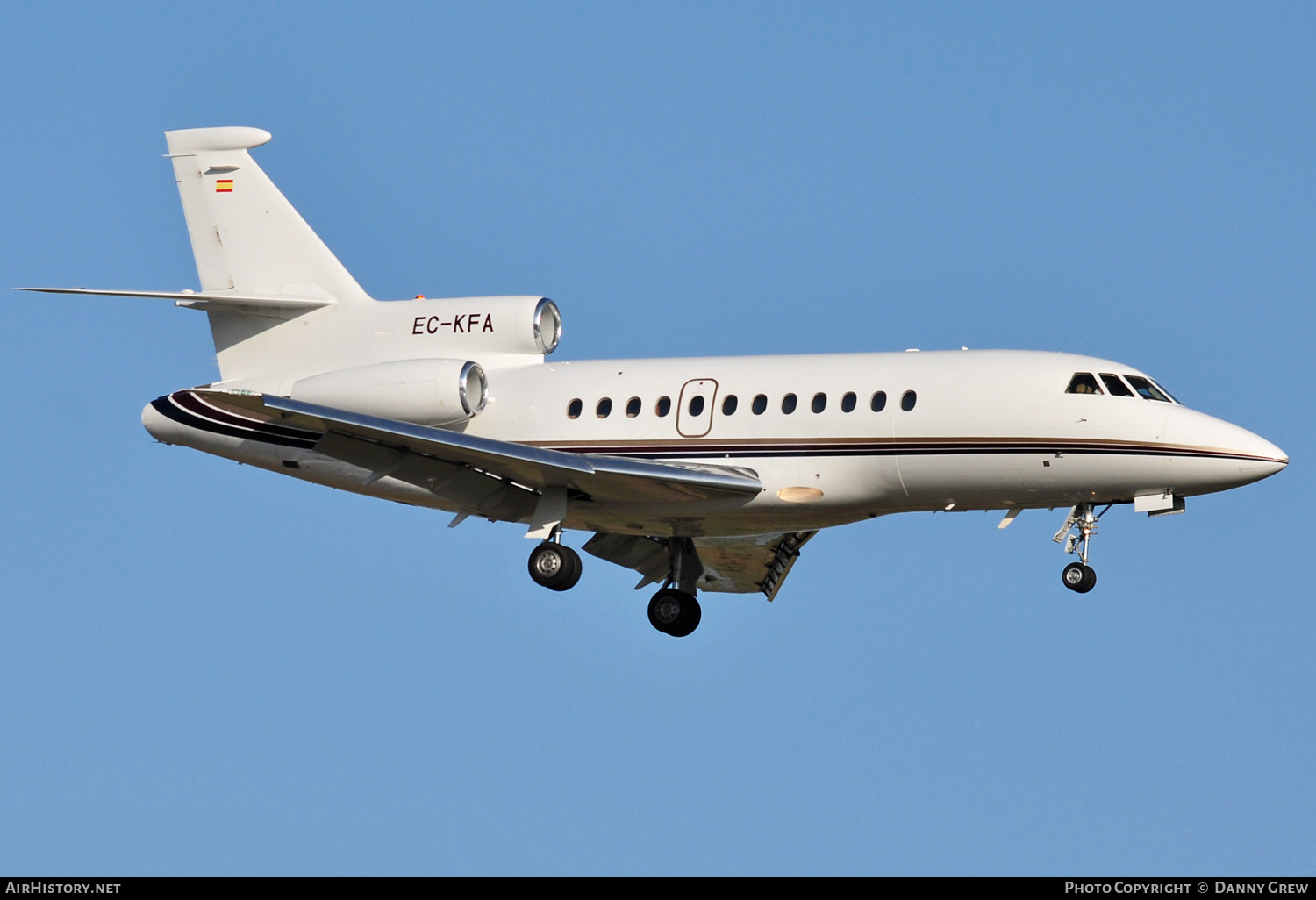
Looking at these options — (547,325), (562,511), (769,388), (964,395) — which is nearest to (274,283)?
(547,325)

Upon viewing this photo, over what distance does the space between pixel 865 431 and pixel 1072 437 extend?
2.71 meters

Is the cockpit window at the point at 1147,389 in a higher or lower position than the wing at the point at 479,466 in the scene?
higher

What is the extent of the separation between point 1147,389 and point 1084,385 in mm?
881

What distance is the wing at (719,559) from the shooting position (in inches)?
1177

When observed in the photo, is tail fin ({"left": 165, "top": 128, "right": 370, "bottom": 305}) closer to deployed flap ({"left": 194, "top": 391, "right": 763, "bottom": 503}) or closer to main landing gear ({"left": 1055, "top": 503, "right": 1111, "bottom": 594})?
deployed flap ({"left": 194, "top": 391, "right": 763, "bottom": 503})

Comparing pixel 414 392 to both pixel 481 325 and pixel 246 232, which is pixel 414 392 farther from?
pixel 246 232

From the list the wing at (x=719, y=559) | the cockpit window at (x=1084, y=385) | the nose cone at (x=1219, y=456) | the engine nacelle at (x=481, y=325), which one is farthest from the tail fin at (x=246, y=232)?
the nose cone at (x=1219, y=456)

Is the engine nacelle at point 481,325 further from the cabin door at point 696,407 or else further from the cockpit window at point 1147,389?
the cockpit window at point 1147,389

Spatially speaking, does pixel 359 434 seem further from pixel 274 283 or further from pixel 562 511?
pixel 274 283

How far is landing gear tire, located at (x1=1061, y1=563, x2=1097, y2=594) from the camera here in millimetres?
25266

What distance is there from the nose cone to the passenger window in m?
0.72

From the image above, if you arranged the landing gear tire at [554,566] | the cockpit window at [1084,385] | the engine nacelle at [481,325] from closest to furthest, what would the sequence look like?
the cockpit window at [1084,385], the landing gear tire at [554,566], the engine nacelle at [481,325]

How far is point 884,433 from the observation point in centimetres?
2578

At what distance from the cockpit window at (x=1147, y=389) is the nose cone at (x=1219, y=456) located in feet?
1.82
